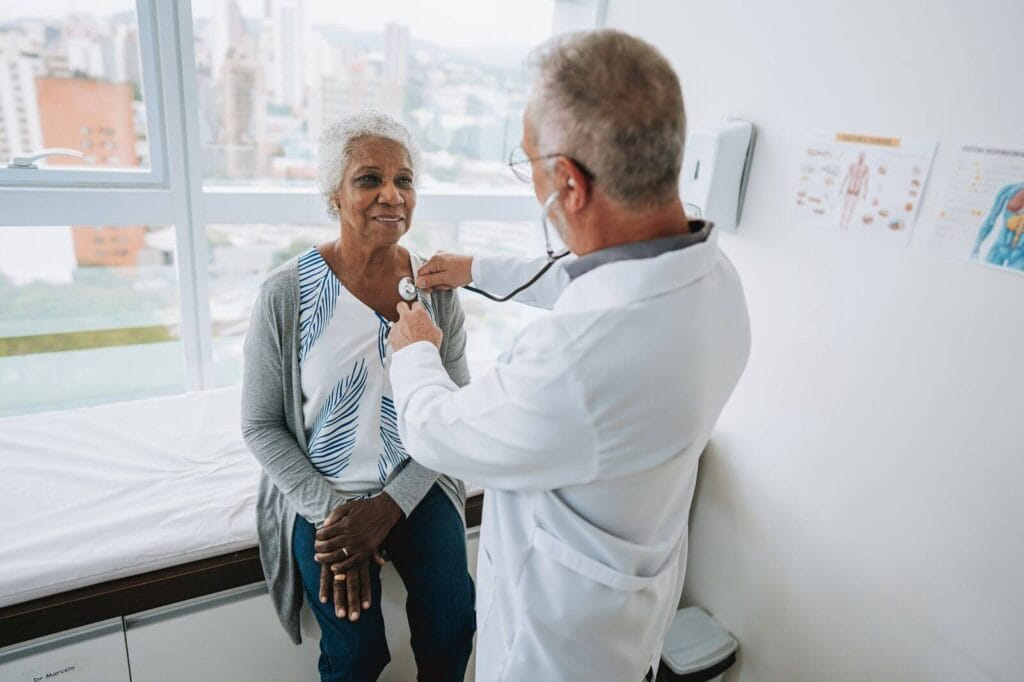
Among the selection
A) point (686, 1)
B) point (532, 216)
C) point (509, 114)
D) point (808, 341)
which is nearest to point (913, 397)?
point (808, 341)

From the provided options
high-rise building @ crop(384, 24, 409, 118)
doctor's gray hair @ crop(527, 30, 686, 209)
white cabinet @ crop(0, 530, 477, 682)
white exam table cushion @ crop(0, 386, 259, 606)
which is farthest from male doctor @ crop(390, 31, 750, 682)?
high-rise building @ crop(384, 24, 409, 118)

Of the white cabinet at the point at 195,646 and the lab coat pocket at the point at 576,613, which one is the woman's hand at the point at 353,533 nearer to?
the white cabinet at the point at 195,646

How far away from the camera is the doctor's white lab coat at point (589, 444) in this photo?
2.43 feet

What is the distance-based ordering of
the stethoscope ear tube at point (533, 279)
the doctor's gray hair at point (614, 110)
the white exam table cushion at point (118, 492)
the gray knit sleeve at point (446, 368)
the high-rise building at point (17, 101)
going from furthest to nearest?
the high-rise building at point (17, 101) → the gray knit sleeve at point (446, 368) → the white exam table cushion at point (118, 492) → the stethoscope ear tube at point (533, 279) → the doctor's gray hair at point (614, 110)

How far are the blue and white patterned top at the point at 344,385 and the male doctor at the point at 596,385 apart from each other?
36cm

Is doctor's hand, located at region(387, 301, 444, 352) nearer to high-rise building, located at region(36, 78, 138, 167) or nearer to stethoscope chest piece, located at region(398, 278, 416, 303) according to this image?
stethoscope chest piece, located at region(398, 278, 416, 303)

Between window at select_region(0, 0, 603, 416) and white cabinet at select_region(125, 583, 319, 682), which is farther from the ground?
window at select_region(0, 0, 603, 416)

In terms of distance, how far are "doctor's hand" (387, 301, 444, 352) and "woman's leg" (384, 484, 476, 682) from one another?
19.5 inches

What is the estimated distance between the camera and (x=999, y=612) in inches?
46.3

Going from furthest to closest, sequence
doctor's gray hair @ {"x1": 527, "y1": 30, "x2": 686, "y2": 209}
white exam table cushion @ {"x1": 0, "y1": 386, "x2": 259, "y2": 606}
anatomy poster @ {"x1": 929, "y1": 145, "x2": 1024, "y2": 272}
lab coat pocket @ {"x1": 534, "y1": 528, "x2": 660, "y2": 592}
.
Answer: white exam table cushion @ {"x1": 0, "y1": 386, "x2": 259, "y2": 606}, anatomy poster @ {"x1": 929, "y1": 145, "x2": 1024, "y2": 272}, lab coat pocket @ {"x1": 534, "y1": 528, "x2": 660, "y2": 592}, doctor's gray hair @ {"x1": 527, "y1": 30, "x2": 686, "y2": 209}

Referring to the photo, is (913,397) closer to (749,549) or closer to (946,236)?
(946,236)

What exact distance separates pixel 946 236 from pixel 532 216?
1404mm

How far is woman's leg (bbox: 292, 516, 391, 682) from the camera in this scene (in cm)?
124

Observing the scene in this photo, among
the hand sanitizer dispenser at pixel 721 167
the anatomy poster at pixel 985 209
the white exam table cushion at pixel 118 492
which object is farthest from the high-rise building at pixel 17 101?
the anatomy poster at pixel 985 209
